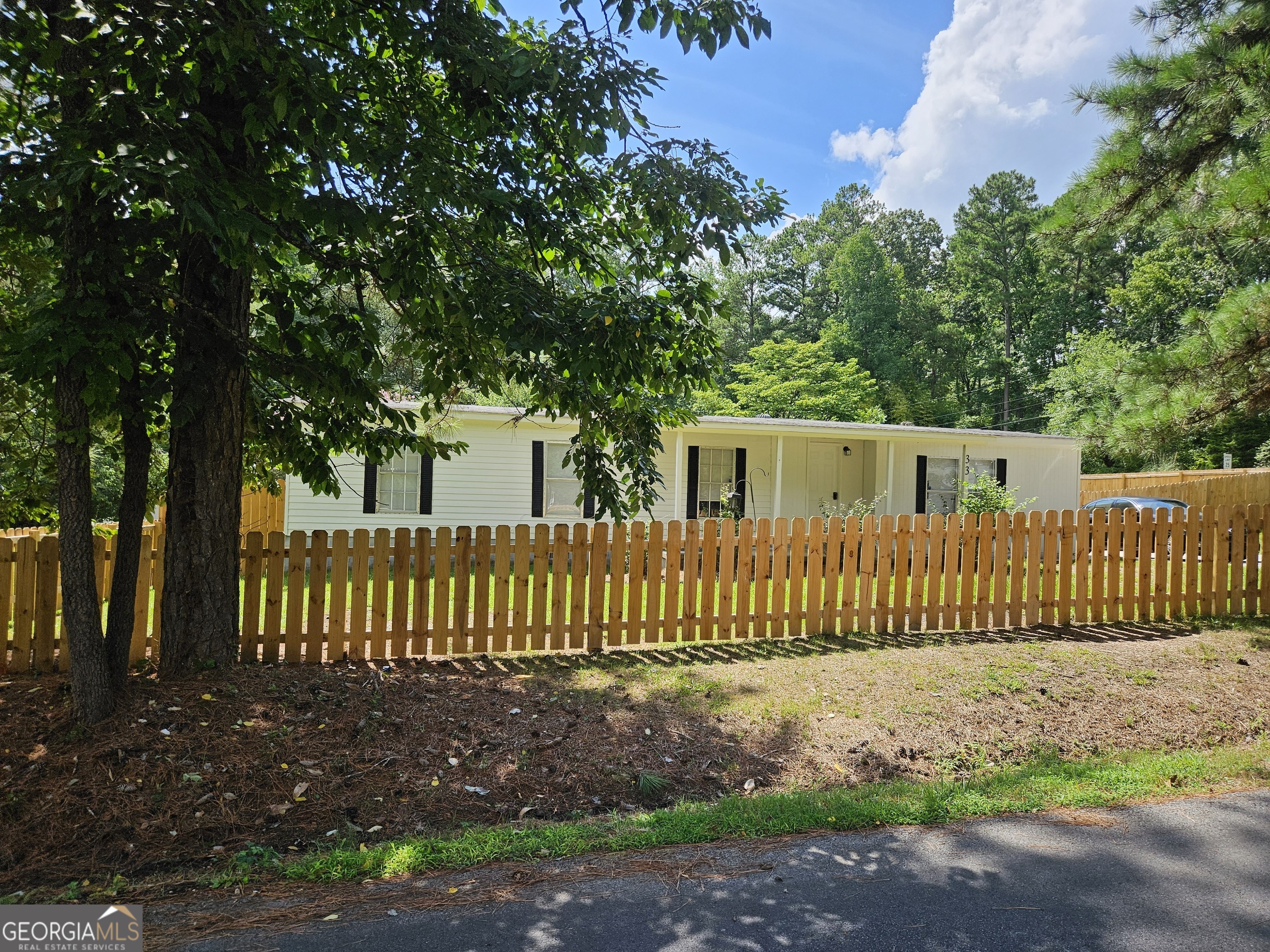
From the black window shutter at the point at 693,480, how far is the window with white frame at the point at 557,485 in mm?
2820

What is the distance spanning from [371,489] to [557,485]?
3.33 meters

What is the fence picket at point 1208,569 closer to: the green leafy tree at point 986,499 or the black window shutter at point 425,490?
the green leafy tree at point 986,499

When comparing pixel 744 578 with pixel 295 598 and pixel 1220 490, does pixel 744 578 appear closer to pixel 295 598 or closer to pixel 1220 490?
pixel 295 598

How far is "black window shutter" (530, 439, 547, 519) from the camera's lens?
14273 millimetres

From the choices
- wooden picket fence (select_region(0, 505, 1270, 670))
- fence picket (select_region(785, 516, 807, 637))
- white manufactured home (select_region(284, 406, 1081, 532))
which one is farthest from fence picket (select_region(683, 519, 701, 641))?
white manufactured home (select_region(284, 406, 1081, 532))

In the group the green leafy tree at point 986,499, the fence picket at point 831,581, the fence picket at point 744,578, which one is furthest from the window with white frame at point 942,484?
the fence picket at point 744,578

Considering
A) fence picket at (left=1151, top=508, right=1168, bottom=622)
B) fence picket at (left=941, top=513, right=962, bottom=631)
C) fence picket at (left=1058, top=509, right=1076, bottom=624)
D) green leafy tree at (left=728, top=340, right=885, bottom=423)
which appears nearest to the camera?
fence picket at (left=941, top=513, right=962, bottom=631)

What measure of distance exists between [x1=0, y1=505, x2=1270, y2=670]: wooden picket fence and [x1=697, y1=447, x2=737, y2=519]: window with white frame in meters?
8.18

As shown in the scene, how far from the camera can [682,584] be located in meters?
7.40

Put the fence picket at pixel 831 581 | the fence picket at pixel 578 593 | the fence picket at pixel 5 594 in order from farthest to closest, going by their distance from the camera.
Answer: the fence picket at pixel 831 581 → the fence picket at pixel 578 593 → the fence picket at pixel 5 594

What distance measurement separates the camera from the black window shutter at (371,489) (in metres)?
13.5

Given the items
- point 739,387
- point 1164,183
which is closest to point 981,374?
point 739,387

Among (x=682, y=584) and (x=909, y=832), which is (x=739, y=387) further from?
(x=909, y=832)

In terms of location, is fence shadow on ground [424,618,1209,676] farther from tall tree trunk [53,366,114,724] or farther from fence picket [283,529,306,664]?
tall tree trunk [53,366,114,724]
